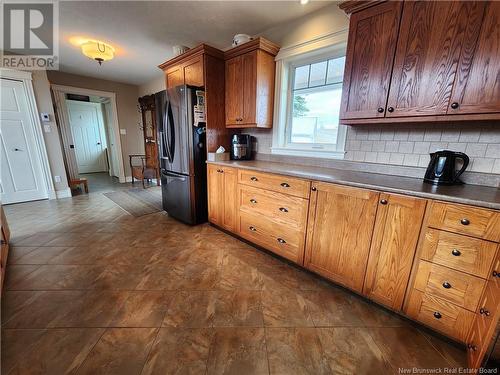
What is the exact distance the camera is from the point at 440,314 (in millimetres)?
1267

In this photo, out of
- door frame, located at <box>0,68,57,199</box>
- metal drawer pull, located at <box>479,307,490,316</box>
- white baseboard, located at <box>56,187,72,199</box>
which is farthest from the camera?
white baseboard, located at <box>56,187,72,199</box>

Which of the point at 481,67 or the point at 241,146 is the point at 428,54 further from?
the point at 241,146

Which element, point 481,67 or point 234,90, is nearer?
point 481,67

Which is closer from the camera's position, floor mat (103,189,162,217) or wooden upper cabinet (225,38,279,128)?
wooden upper cabinet (225,38,279,128)

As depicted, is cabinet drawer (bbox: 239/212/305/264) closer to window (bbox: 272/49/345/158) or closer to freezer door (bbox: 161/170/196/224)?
freezer door (bbox: 161/170/196/224)

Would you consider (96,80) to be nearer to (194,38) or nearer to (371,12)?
(194,38)

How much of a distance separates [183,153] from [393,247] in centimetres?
236

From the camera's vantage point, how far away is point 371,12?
1.57 meters

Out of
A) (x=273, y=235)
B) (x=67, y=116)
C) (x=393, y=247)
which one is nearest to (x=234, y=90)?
(x=273, y=235)

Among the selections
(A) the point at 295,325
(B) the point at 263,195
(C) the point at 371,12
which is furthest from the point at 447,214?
(C) the point at 371,12

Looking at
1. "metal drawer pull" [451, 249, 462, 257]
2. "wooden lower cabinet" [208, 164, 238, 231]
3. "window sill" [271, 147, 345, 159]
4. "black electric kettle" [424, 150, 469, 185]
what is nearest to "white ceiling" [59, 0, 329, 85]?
"window sill" [271, 147, 345, 159]

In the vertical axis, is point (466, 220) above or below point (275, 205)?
above

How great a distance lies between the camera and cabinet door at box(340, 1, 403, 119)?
1506mm

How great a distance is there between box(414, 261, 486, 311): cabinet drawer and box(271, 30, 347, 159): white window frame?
1.21 m
